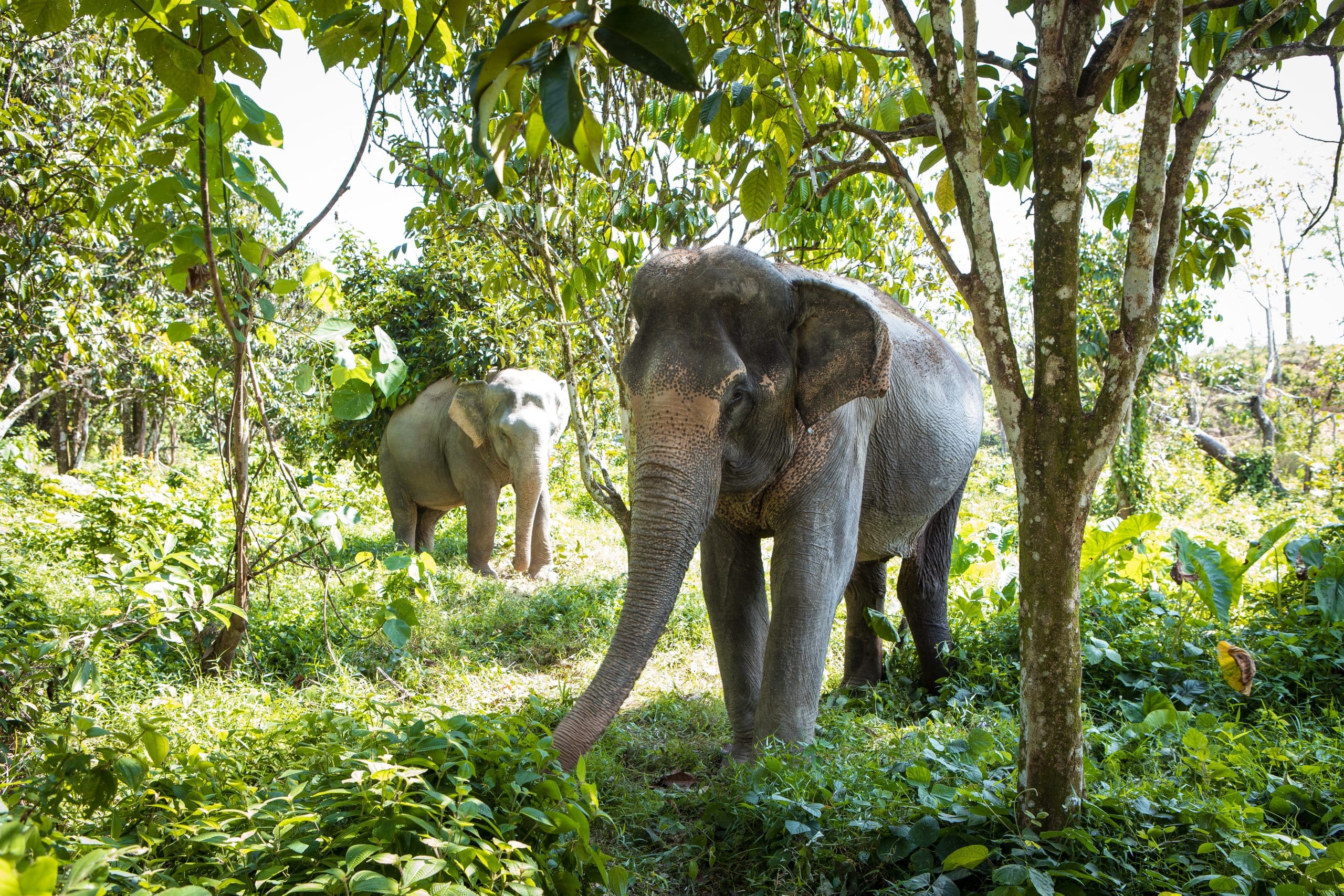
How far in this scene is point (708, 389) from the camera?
3.44m

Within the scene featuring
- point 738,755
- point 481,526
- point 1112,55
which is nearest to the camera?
point 1112,55

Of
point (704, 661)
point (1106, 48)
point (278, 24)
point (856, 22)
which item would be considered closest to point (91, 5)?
point (278, 24)

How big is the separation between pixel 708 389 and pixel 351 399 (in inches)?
49.1

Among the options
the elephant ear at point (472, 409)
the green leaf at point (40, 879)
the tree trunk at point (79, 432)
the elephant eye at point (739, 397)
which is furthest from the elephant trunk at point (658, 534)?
the tree trunk at point (79, 432)

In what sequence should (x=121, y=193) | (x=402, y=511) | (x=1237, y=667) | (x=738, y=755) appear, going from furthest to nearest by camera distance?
(x=402, y=511) < (x=738, y=755) < (x=1237, y=667) < (x=121, y=193)

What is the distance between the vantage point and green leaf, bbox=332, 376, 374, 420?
3.29m

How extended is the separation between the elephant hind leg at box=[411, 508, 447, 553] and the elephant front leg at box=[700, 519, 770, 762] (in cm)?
754

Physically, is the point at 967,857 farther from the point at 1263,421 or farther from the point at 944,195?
the point at 1263,421

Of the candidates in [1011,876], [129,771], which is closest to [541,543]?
[129,771]

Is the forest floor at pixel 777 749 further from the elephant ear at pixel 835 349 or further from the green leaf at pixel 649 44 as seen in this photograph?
the green leaf at pixel 649 44

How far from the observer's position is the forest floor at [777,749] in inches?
99.3

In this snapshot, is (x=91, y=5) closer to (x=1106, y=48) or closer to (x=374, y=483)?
(x=1106, y=48)

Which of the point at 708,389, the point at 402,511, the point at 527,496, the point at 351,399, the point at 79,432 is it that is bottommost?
the point at 402,511

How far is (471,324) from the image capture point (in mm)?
10836
